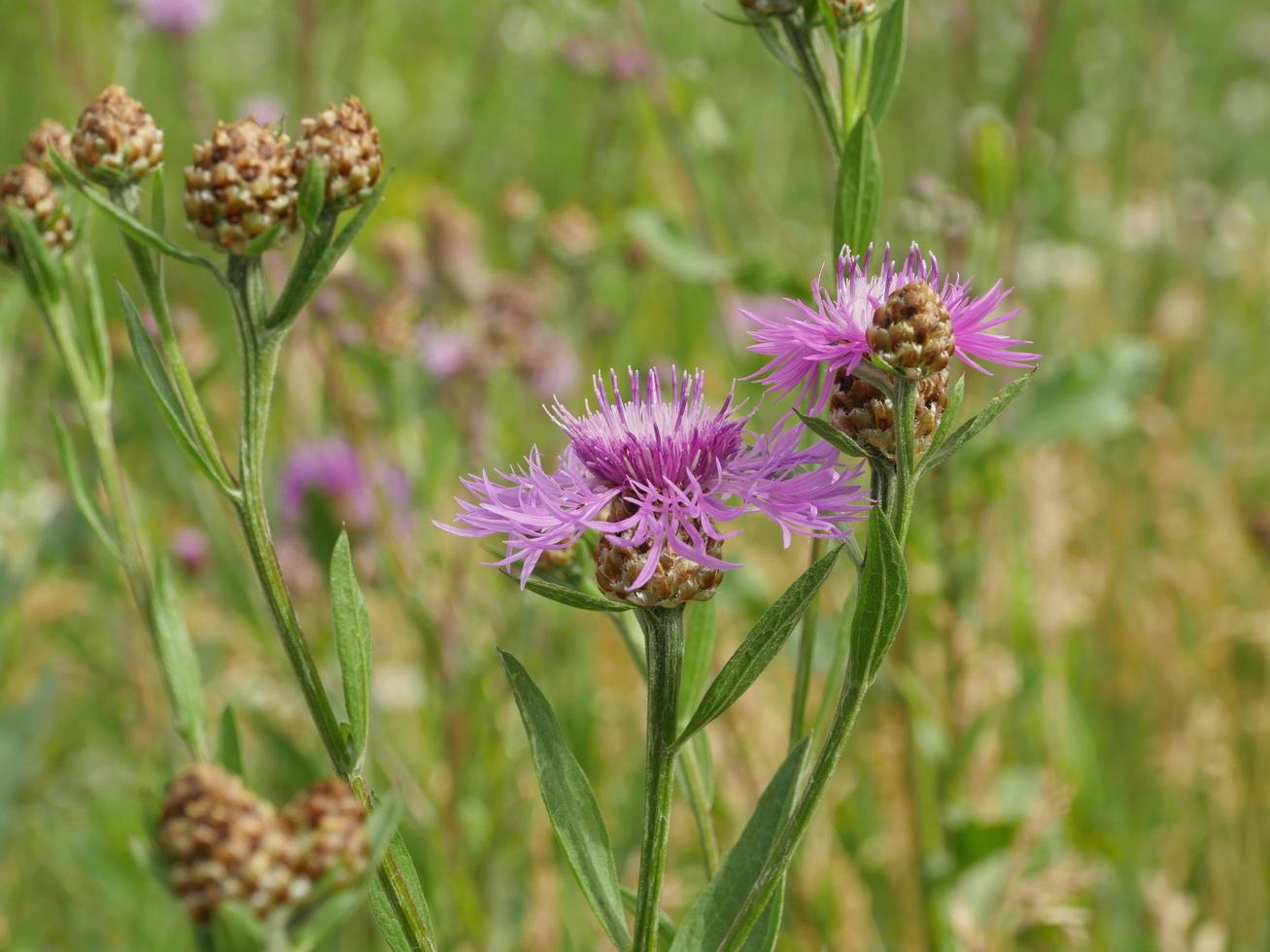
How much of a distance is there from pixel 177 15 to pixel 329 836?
10.0 ft

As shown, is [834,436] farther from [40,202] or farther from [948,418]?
[40,202]

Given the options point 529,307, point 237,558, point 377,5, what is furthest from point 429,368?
point 377,5

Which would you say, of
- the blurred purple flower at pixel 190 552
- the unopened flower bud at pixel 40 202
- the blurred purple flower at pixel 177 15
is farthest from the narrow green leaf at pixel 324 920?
the blurred purple flower at pixel 177 15

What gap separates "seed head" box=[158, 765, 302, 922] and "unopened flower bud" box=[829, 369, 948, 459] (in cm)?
47

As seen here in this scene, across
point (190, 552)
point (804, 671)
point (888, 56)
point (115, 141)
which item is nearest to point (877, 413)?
point (804, 671)

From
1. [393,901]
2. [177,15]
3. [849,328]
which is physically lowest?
[393,901]

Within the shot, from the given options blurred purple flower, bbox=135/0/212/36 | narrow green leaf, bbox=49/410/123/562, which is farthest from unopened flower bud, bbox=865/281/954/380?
blurred purple flower, bbox=135/0/212/36

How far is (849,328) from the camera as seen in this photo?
2.86ft

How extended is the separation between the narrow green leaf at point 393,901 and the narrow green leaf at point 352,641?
82 mm

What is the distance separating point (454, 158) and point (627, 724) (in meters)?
1.73

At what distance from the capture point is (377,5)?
473 centimetres

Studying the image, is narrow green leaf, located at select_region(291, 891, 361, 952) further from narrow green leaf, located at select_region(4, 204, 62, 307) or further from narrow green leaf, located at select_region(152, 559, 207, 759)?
narrow green leaf, located at select_region(4, 204, 62, 307)

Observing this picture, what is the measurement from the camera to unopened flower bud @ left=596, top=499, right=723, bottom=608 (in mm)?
849

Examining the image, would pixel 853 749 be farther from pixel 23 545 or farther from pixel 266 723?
pixel 23 545
